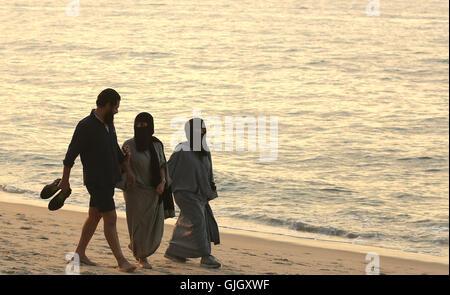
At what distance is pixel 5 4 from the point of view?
229 feet

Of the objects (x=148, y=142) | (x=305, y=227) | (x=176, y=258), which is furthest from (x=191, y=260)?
(x=305, y=227)

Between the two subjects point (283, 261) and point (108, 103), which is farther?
point (283, 261)

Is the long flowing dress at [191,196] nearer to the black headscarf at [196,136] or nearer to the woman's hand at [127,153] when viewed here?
the black headscarf at [196,136]

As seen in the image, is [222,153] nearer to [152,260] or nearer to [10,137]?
[10,137]

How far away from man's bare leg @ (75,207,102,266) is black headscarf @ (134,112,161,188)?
56cm

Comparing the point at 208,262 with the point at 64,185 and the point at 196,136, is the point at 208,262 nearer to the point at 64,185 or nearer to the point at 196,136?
the point at 196,136

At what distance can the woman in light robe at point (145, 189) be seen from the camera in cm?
689

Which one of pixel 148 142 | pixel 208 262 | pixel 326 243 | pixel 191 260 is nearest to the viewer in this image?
pixel 148 142

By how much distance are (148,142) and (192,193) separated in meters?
0.70

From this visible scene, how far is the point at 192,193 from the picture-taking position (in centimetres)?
732

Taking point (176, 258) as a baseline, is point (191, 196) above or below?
above

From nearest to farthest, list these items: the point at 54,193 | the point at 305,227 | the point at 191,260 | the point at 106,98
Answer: the point at 106,98
the point at 54,193
the point at 191,260
the point at 305,227

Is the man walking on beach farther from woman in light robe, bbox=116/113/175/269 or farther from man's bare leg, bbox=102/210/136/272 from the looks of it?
woman in light robe, bbox=116/113/175/269

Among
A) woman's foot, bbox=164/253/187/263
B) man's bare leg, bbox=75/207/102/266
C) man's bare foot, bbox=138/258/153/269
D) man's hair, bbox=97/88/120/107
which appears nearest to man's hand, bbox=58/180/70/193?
man's bare leg, bbox=75/207/102/266
